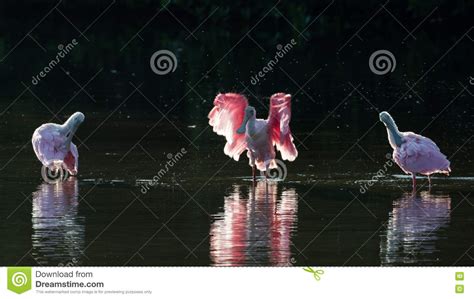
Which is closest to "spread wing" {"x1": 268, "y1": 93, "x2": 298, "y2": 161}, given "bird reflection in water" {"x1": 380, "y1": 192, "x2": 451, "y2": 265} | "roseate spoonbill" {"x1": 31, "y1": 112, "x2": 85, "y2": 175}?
"bird reflection in water" {"x1": 380, "y1": 192, "x2": 451, "y2": 265}

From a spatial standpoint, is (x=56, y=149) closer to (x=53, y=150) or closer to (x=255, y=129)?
(x=53, y=150)

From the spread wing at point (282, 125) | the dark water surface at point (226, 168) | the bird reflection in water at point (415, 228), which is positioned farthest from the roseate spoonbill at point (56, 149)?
the bird reflection in water at point (415, 228)

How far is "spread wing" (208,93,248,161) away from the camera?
15.1 meters

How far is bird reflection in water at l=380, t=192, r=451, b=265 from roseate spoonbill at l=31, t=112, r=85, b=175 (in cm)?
354

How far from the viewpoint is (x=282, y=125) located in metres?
14.3

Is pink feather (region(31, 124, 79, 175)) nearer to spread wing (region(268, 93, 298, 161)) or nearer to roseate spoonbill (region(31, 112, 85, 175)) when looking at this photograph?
roseate spoonbill (region(31, 112, 85, 175))

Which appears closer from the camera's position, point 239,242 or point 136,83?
point 239,242

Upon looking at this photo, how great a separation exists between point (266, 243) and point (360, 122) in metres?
8.23

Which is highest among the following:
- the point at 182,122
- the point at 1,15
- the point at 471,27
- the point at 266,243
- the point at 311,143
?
the point at 1,15

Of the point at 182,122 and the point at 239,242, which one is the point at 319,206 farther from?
the point at 182,122

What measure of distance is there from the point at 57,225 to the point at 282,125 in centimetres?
350

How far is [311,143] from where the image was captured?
16719 mm

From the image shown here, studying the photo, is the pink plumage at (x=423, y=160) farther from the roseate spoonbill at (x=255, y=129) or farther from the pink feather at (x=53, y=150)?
the pink feather at (x=53, y=150)
